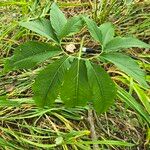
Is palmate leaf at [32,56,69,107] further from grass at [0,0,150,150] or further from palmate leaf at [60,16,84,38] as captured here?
grass at [0,0,150,150]

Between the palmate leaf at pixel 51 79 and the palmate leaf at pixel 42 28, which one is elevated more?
the palmate leaf at pixel 42 28

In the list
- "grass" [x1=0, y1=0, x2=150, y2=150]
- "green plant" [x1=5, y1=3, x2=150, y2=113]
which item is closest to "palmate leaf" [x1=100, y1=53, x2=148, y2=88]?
"green plant" [x1=5, y1=3, x2=150, y2=113]

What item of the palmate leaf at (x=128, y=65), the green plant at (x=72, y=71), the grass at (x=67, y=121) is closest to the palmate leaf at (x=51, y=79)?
the green plant at (x=72, y=71)

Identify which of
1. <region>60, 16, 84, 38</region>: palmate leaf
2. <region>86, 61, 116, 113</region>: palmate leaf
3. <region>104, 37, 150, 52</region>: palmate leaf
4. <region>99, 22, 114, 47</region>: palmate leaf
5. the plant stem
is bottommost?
the plant stem

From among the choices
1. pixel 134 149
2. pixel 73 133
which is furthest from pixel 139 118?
pixel 73 133

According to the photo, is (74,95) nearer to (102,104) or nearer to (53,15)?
(102,104)

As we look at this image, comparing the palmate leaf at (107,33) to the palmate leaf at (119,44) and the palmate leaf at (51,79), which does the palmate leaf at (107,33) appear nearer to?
the palmate leaf at (119,44)

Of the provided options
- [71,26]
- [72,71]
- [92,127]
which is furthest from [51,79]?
[92,127]
